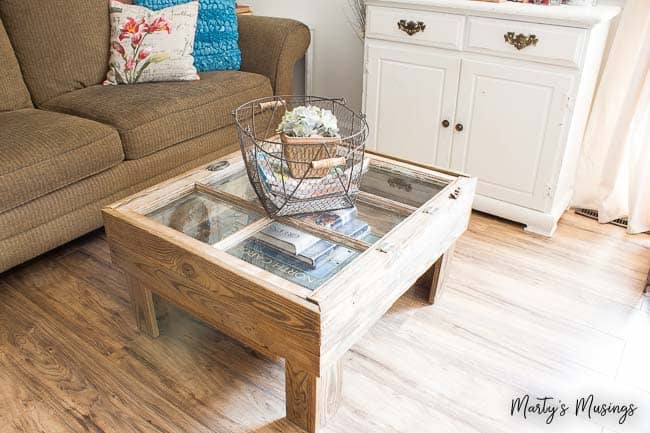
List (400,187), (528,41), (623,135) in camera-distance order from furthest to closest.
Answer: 1. (623,135)
2. (528,41)
3. (400,187)

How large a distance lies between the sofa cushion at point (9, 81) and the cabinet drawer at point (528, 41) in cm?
170

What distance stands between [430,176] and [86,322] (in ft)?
3.61

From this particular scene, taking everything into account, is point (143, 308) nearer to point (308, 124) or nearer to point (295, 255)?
point (295, 255)

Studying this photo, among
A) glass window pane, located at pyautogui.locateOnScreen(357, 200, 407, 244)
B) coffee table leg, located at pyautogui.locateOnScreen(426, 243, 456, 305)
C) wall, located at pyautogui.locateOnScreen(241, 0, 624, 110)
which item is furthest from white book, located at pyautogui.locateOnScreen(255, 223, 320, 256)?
wall, located at pyautogui.locateOnScreen(241, 0, 624, 110)

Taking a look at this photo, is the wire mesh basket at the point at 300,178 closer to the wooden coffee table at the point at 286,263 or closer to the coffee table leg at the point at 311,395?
the wooden coffee table at the point at 286,263

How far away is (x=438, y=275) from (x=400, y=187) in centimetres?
31

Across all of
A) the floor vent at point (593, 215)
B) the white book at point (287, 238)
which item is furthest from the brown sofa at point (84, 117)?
the floor vent at point (593, 215)

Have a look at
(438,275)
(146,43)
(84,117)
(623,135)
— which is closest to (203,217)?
(438,275)

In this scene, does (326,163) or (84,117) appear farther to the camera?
(84,117)

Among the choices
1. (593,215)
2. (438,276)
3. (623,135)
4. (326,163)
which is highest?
(326,163)

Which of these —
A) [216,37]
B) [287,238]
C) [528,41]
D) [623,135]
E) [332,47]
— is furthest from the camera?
[332,47]

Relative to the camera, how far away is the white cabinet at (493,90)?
188cm

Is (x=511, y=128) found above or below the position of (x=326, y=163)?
below

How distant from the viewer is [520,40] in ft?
6.25
